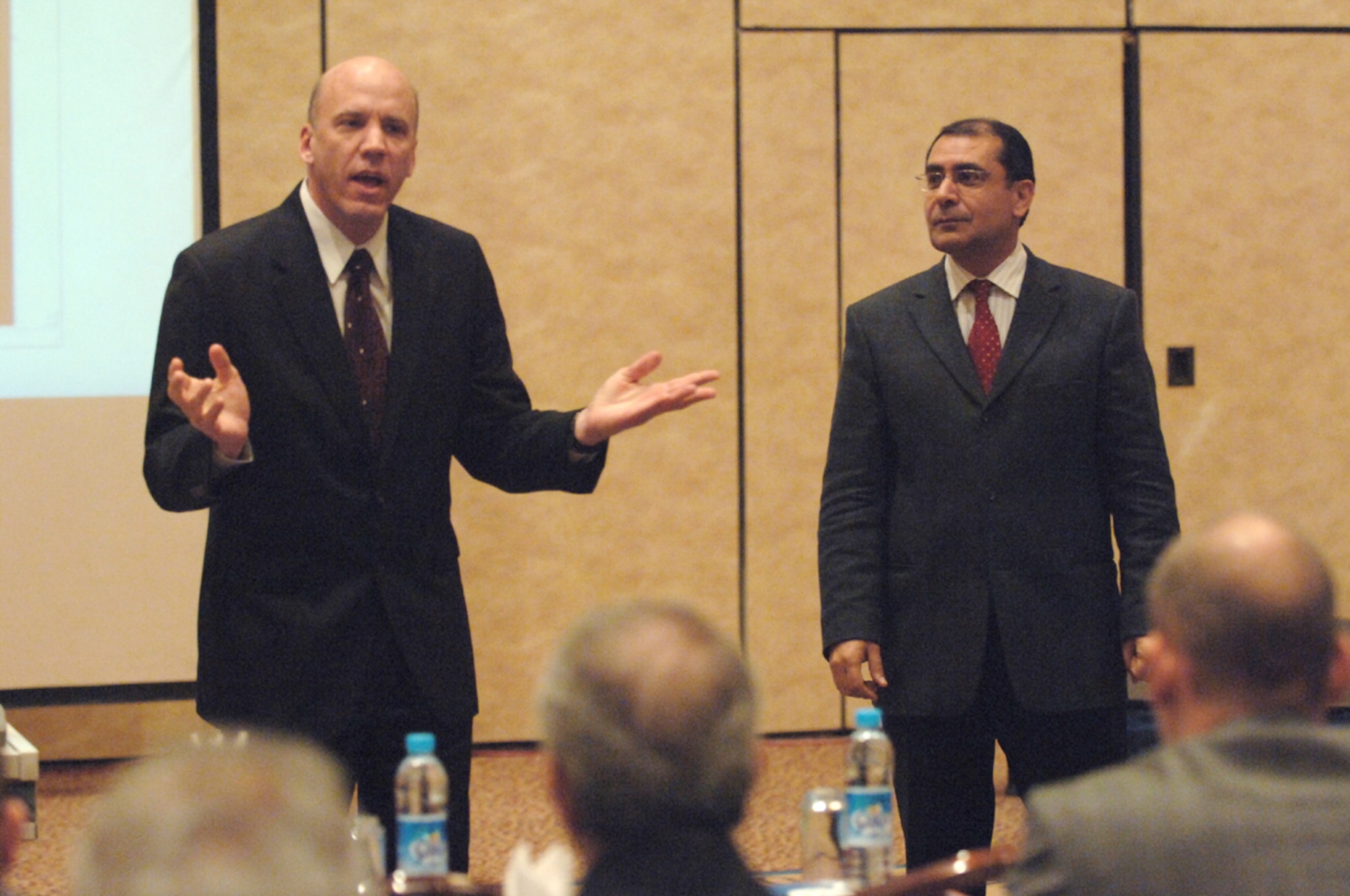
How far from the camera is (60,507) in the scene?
443 centimetres

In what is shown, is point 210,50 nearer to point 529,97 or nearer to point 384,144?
point 529,97

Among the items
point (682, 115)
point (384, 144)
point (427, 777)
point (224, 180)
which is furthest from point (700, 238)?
point (427, 777)

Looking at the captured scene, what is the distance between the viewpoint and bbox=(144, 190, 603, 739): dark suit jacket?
2.40 meters

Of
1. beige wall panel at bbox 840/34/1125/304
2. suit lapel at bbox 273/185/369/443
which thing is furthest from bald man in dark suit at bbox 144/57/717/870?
beige wall panel at bbox 840/34/1125/304

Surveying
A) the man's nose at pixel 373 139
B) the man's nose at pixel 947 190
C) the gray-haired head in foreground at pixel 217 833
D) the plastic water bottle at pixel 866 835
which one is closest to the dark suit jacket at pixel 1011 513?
the man's nose at pixel 947 190

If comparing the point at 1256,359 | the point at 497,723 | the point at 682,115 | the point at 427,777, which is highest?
the point at 682,115

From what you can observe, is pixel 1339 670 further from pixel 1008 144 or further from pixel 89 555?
pixel 89 555

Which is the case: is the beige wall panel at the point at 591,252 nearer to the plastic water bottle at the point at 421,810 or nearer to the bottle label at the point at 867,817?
the plastic water bottle at the point at 421,810

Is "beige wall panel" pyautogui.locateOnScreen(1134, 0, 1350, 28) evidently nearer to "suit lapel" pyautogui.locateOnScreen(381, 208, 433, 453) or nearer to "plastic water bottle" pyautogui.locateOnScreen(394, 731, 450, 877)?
"suit lapel" pyautogui.locateOnScreen(381, 208, 433, 453)

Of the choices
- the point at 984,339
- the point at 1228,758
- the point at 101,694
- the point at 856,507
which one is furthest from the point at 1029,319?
the point at 101,694

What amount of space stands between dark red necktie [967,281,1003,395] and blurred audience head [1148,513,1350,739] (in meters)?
1.43

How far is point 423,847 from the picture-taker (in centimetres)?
180

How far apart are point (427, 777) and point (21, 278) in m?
2.70

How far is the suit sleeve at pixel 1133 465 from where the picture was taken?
2705 mm
